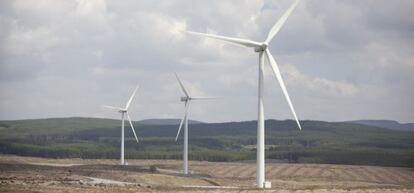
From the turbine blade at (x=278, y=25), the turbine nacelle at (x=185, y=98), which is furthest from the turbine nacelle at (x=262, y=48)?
the turbine nacelle at (x=185, y=98)

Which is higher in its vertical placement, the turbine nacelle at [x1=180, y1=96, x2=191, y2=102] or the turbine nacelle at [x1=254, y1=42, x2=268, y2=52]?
the turbine nacelle at [x1=180, y1=96, x2=191, y2=102]

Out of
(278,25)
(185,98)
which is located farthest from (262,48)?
(185,98)

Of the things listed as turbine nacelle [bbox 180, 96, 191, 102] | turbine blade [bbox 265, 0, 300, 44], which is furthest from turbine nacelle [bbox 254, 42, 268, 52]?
turbine nacelle [bbox 180, 96, 191, 102]

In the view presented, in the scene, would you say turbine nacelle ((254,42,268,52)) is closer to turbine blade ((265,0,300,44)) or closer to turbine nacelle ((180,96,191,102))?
turbine blade ((265,0,300,44))

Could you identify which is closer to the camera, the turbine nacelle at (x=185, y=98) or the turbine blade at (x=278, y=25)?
the turbine blade at (x=278, y=25)

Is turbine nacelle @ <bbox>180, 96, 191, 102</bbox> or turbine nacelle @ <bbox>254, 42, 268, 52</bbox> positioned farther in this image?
turbine nacelle @ <bbox>180, 96, 191, 102</bbox>

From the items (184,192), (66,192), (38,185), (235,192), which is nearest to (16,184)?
(38,185)

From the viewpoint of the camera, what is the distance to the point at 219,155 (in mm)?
197000

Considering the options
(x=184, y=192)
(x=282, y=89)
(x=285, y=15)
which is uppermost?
(x=285, y=15)

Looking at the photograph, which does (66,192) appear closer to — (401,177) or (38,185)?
(38,185)

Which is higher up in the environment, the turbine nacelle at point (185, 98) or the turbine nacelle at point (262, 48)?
the turbine nacelle at point (185, 98)

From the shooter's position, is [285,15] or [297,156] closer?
[285,15]

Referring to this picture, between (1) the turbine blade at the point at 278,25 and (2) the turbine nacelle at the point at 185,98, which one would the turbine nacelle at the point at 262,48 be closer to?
(1) the turbine blade at the point at 278,25

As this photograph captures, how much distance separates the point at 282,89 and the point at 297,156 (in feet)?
442
